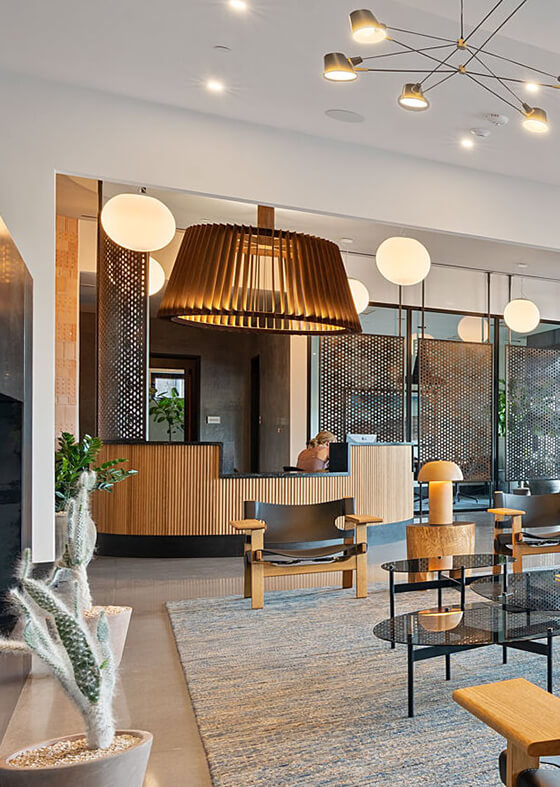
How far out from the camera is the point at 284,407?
10320 millimetres

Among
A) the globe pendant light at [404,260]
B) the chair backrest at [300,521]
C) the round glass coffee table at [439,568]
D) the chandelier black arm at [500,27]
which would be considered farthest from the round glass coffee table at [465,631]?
the globe pendant light at [404,260]

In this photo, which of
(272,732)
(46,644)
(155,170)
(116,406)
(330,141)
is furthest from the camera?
(116,406)

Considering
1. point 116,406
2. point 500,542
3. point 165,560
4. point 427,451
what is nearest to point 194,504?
point 165,560

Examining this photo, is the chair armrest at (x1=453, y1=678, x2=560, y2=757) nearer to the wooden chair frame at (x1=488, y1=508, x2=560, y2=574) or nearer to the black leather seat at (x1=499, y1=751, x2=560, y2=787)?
the black leather seat at (x1=499, y1=751, x2=560, y2=787)

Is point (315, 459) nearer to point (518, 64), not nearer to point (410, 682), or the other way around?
point (518, 64)

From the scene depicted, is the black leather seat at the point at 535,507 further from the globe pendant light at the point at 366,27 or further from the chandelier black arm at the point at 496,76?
the globe pendant light at the point at 366,27

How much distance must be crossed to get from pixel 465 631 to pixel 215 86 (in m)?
4.15

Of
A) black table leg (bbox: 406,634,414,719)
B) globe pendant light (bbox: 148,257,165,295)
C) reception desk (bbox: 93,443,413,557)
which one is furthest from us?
globe pendant light (bbox: 148,257,165,295)

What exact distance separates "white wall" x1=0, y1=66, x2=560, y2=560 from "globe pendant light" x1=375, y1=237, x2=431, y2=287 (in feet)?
0.79

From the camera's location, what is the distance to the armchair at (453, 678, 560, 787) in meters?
1.52

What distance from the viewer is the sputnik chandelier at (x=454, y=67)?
3635 millimetres

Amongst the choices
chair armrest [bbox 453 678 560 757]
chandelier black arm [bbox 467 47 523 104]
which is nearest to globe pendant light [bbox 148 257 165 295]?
chandelier black arm [bbox 467 47 523 104]

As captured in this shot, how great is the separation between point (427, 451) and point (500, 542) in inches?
178

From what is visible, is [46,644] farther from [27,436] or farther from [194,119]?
[194,119]
